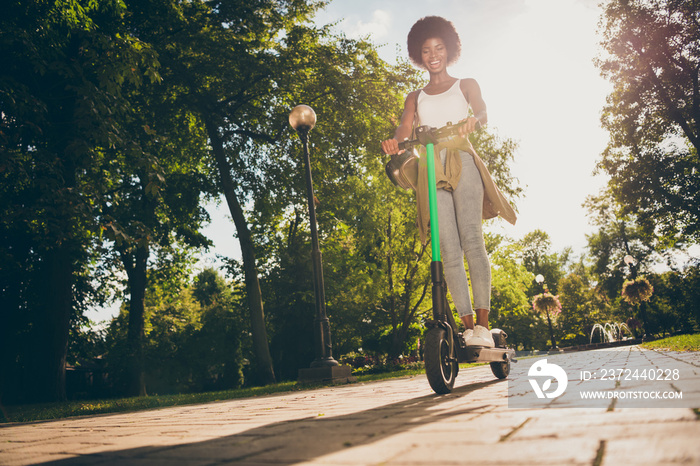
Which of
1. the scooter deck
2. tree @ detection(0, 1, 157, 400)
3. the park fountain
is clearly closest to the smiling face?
the scooter deck

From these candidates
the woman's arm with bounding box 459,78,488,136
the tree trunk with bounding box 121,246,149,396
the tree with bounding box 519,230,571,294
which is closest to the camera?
the woman's arm with bounding box 459,78,488,136

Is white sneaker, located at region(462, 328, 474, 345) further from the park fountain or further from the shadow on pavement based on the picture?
the park fountain

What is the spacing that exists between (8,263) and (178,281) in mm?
10138

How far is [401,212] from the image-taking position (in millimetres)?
21281

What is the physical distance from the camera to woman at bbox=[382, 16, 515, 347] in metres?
3.95

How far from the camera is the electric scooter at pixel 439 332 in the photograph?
3.40 m

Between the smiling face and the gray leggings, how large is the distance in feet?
3.12

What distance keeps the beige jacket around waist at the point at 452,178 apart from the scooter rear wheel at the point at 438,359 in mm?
1200

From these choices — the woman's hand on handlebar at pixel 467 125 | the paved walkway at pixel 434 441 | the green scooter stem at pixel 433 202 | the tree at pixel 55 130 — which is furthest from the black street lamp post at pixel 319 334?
the paved walkway at pixel 434 441

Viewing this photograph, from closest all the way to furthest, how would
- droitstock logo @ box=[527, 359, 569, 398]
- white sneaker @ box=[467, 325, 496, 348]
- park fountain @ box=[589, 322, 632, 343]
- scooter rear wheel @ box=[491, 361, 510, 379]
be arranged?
droitstock logo @ box=[527, 359, 569, 398] → white sneaker @ box=[467, 325, 496, 348] → scooter rear wheel @ box=[491, 361, 510, 379] → park fountain @ box=[589, 322, 632, 343]

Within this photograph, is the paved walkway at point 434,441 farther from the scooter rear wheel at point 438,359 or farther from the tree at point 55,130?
the tree at point 55,130

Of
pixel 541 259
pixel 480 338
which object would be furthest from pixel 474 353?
pixel 541 259

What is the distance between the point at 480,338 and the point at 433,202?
3.81ft

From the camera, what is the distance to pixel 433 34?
4.44 m
